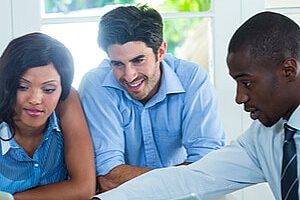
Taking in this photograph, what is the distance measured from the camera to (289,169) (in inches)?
63.6

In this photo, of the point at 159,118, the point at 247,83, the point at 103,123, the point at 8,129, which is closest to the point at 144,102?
the point at 159,118

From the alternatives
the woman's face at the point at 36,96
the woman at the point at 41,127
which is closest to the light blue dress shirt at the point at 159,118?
the woman at the point at 41,127

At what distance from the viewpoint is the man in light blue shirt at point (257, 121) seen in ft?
5.13

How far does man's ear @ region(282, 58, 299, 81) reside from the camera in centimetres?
154

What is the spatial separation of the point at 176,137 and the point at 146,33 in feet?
1.29

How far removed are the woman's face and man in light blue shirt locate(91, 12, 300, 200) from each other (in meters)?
0.45

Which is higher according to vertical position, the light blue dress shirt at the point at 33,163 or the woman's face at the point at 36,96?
the woman's face at the point at 36,96

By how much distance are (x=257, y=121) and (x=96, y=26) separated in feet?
3.70

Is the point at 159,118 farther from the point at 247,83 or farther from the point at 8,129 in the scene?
the point at 247,83

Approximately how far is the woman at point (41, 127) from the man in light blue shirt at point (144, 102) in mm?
107

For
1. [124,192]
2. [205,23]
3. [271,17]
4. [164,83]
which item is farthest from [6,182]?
[205,23]

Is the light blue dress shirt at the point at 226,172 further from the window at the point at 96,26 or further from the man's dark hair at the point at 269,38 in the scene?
the window at the point at 96,26

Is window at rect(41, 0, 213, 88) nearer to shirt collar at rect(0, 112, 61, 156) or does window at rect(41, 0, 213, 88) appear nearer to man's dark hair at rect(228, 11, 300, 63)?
shirt collar at rect(0, 112, 61, 156)

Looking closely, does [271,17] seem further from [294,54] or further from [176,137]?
[176,137]
